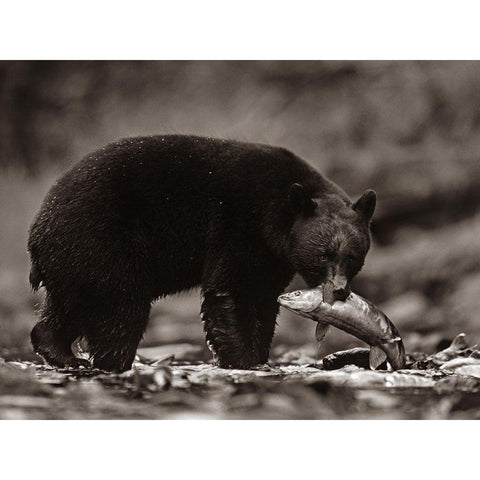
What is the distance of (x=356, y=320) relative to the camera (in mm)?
7953

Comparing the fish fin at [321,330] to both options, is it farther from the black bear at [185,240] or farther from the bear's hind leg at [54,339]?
the bear's hind leg at [54,339]

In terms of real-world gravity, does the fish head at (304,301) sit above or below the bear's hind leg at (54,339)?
above

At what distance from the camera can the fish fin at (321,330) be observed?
7.97m

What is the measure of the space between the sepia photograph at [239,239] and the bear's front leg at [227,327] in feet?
0.06

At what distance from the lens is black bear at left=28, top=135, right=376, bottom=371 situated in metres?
7.73

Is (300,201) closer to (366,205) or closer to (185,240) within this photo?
(366,205)

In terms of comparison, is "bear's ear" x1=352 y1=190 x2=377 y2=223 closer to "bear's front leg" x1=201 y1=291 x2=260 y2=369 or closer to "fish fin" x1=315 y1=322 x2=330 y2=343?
"fish fin" x1=315 y1=322 x2=330 y2=343

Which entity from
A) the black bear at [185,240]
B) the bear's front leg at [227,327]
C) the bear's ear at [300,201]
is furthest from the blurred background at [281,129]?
the bear's ear at [300,201]

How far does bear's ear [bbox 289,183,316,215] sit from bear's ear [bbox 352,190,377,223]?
0.37 metres

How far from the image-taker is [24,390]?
25.9 ft

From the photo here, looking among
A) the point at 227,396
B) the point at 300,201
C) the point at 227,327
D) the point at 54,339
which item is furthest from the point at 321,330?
the point at 54,339

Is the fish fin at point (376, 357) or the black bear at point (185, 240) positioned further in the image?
the fish fin at point (376, 357)

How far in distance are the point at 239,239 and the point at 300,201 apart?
0.59 meters

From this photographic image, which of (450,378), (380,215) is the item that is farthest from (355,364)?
(380,215)
